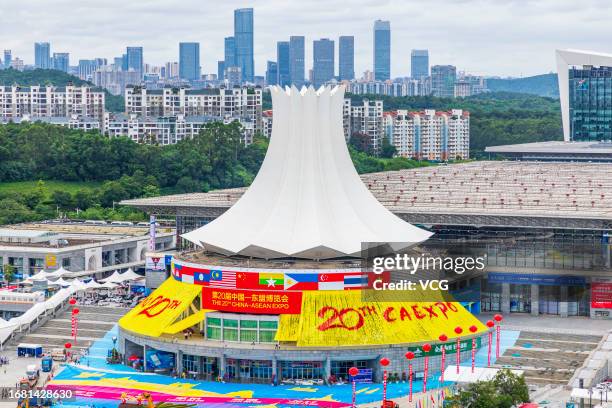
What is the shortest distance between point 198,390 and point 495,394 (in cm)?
1091

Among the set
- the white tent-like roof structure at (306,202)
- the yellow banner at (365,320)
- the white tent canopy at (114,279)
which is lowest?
the white tent canopy at (114,279)

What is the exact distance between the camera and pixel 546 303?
200 ft

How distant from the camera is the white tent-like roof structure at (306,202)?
55.1m

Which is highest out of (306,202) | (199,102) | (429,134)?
(199,102)

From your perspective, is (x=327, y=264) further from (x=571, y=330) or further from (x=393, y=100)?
(x=393, y=100)

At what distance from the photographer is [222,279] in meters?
54.3

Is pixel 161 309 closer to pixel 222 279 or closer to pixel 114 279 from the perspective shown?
pixel 222 279

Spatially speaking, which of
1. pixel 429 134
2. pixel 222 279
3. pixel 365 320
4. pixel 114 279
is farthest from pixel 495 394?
pixel 429 134

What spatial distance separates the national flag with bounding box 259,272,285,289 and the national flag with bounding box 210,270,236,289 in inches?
42.8

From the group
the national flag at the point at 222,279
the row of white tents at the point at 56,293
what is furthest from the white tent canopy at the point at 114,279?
the national flag at the point at 222,279

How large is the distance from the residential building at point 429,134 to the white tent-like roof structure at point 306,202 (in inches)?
3618

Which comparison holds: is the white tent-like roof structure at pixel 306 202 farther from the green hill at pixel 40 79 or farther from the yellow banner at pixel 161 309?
the green hill at pixel 40 79

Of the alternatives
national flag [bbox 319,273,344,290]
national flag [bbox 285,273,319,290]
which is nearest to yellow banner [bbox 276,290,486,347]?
national flag [bbox 319,273,344,290]

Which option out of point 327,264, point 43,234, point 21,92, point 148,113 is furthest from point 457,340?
point 21,92
